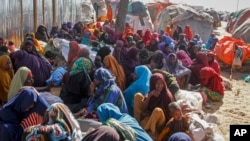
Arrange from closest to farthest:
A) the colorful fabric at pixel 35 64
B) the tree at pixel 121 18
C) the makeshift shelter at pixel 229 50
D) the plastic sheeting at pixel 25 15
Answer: the colorful fabric at pixel 35 64, the plastic sheeting at pixel 25 15, the makeshift shelter at pixel 229 50, the tree at pixel 121 18

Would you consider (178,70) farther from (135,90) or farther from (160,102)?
(160,102)

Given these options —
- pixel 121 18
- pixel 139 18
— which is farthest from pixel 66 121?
pixel 139 18

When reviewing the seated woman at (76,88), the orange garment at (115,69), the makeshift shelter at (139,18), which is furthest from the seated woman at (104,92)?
the makeshift shelter at (139,18)

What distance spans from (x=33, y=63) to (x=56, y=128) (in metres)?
4.05

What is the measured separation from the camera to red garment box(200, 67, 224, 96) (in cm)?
729

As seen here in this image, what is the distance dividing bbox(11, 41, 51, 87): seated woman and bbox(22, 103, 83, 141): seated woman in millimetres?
3827

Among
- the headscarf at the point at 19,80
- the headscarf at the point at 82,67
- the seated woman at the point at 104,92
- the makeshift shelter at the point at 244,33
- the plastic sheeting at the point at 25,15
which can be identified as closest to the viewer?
the seated woman at the point at 104,92

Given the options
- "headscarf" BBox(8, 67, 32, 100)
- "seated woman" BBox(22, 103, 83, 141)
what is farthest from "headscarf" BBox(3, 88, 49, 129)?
"headscarf" BBox(8, 67, 32, 100)

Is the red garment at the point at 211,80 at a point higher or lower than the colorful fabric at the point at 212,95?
higher

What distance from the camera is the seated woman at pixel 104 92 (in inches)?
189

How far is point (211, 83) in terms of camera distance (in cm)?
736

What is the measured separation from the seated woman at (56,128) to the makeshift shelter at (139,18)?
14.3 metres

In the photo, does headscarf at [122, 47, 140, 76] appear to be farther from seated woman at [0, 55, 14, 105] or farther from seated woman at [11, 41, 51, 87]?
seated woman at [0, 55, 14, 105]

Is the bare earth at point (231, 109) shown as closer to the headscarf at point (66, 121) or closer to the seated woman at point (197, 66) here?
the seated woman at point (197, 66)
